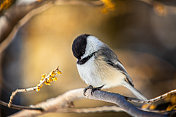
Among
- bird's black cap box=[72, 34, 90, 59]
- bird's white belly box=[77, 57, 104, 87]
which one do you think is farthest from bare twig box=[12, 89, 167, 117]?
bird's black cap box=[72, 34, 90, 59]

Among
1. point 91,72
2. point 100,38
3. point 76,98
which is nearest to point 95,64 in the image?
point 91,72

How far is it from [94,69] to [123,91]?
0.89m

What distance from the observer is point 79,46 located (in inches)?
42.2

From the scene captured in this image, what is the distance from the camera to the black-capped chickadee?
3.63ft

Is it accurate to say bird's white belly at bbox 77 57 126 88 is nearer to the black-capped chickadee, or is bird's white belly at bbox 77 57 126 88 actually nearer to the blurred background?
the black-capped chickadee

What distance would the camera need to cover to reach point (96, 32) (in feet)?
7.82

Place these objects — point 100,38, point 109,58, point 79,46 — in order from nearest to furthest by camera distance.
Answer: point 79,46 → point 109,58 → point 100,38

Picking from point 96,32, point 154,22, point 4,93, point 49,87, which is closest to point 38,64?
point 49,87

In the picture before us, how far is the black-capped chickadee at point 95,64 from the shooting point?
111 cm

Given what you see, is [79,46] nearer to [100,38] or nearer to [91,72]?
[91,72]

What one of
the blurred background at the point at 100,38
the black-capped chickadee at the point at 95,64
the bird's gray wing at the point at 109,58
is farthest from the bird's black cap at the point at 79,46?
the blurred background at the point at 100,38

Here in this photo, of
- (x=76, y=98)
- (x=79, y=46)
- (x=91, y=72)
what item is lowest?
(x=76, y=98)

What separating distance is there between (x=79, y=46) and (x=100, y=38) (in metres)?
1.27

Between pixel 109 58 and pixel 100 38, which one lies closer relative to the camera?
pixel 109 58
